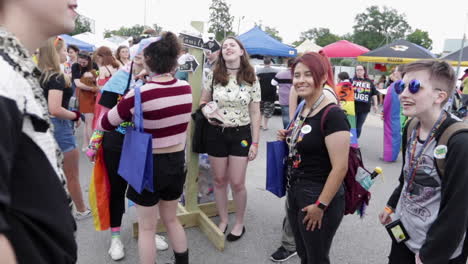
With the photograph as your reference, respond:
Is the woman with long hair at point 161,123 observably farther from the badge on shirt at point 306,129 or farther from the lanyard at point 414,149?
the lanyard at point 414,149

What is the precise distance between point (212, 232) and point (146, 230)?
111cm

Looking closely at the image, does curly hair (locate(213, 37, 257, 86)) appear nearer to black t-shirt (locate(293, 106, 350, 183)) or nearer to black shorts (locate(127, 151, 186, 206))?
black shorts (locate(127, 151, 186, 206))

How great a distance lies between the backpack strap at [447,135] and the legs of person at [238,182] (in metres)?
1.82

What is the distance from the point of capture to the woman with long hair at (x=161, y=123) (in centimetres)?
216

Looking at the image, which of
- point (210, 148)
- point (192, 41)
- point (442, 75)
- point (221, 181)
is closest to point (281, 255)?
point (221, 181)

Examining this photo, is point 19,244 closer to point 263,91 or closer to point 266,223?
point 266,223

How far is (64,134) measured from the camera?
11.2ft

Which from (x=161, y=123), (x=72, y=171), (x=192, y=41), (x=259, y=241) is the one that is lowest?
(x=259, y=241)

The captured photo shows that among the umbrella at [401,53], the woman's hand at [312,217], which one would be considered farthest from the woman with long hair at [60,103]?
the umbrella at [401,53]

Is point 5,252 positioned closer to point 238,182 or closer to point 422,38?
point 238,182

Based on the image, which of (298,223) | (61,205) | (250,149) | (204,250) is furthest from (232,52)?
(61,205)

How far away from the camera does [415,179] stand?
1815 millimetres

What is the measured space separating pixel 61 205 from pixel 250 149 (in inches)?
99.4

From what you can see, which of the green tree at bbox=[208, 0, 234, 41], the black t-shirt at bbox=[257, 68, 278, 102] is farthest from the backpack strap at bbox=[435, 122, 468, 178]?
the green tree at bbox=[208, 0, 234, 41]
